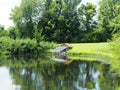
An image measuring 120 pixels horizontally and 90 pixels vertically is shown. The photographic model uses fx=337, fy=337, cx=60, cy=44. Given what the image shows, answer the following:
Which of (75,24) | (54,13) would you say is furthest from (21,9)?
(75,24)

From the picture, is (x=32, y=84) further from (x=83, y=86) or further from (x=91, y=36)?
(x=91, y=36)

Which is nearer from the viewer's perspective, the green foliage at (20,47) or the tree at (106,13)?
the green foliage at (20,47)

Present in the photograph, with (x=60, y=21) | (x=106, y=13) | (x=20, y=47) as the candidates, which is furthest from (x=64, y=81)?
(x=106, y=13)

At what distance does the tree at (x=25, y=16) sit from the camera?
7369 centimetres

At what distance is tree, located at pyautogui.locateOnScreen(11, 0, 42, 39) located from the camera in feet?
242

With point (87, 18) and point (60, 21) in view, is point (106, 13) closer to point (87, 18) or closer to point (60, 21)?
point (87, 18)

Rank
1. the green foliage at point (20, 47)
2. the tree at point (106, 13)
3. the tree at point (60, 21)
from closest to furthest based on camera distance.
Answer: the green foliage at point (20, 47), the tree at point (106, 13), the tree at point (60, 21)

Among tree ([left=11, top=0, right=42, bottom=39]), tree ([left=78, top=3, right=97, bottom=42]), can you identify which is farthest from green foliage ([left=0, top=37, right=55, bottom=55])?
tree ([left=78, top=3, right=97, bottom=42])

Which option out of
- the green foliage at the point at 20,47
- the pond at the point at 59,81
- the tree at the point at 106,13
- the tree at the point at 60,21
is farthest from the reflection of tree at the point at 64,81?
the tree at the point at 60,21

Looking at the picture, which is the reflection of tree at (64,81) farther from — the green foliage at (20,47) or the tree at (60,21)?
the tree at (60,21)

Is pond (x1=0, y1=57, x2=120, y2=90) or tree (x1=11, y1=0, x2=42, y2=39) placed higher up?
tree (x1=11, y1=0, x2=42, y2=39)

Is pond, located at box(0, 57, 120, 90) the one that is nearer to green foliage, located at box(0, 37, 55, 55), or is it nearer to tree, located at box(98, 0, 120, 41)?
green foliage, located at box(0, 37, 55, 55)

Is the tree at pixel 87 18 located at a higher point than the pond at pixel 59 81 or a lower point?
higher

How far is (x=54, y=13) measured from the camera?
76.5 m
